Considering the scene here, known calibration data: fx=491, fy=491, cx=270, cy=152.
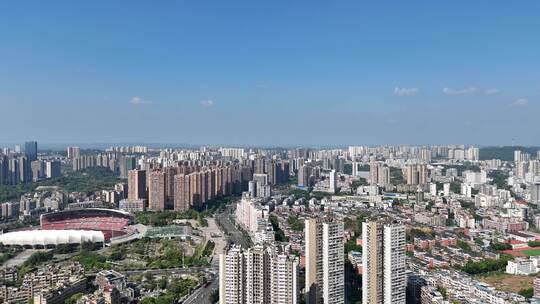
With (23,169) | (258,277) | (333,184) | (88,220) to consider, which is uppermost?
(23,169)

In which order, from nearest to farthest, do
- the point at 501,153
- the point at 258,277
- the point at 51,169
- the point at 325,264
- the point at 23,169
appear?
the point at 258,277, the point at 325,264, the point at 23,169, the point at 51,169, the point at 501,153

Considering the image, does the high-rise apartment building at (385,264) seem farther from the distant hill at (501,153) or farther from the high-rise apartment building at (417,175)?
the distant hill at (501,153)

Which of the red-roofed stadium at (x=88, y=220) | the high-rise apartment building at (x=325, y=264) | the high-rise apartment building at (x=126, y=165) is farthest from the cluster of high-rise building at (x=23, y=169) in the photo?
the high-rise apartment building at (x=325, y=264)

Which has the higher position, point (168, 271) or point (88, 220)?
point (88, 220)

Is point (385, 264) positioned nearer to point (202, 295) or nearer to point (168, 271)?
point (202, 295)

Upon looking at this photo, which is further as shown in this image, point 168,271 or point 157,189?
point 157,189

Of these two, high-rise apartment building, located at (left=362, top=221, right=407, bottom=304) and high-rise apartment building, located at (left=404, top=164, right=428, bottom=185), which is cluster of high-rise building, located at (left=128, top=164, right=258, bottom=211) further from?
high-rise apartment building, located at (left=362, top=221, right=407, bottom=304)

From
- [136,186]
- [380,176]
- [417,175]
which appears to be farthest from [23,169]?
[417,175]
